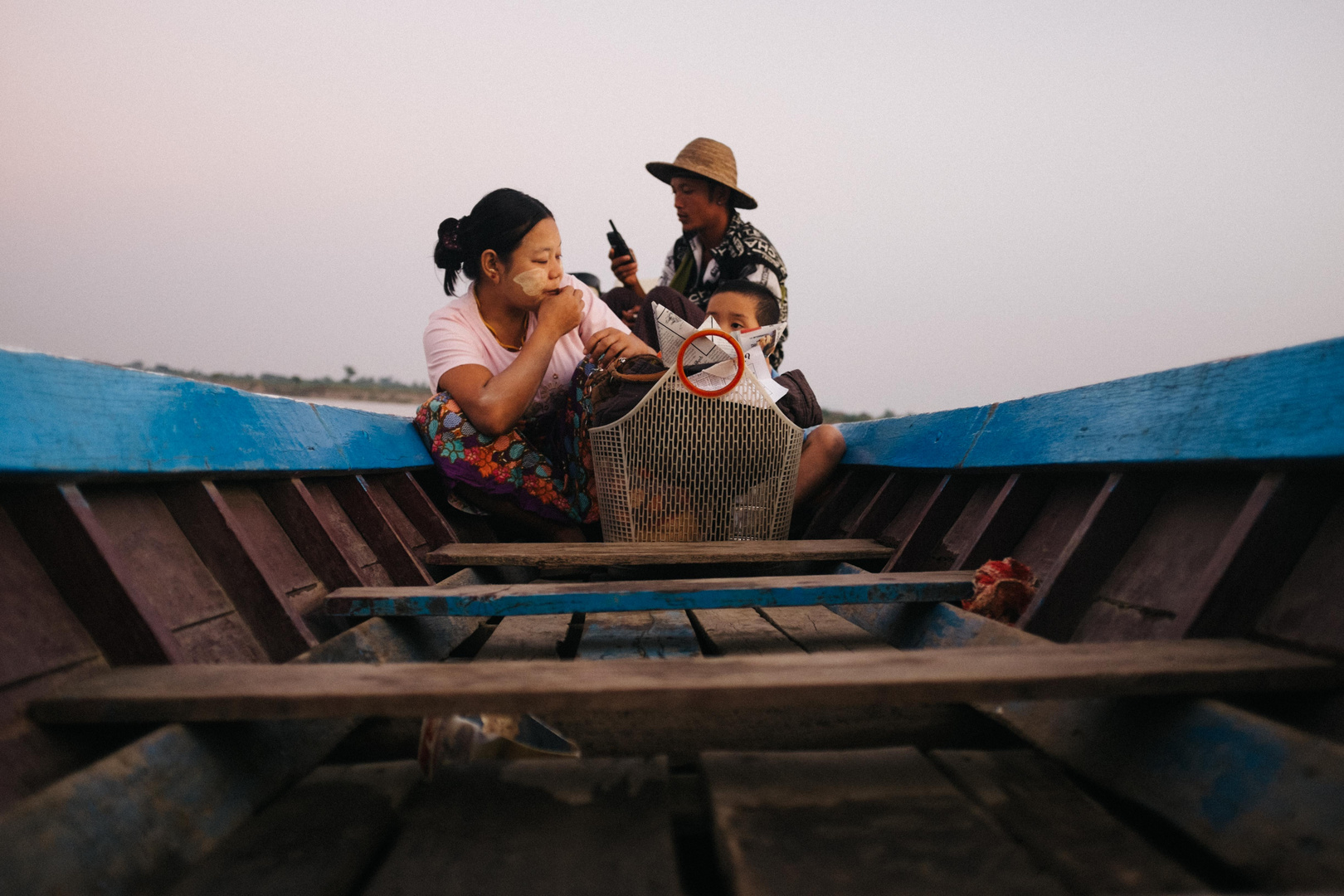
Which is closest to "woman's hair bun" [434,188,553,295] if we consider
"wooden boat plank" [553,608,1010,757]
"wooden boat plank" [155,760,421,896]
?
"wooden boat plank" [553,608,1010,757]

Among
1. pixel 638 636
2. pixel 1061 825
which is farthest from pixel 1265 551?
pixel 638 636

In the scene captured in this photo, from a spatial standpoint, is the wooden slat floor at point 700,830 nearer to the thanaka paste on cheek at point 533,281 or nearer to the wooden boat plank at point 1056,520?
the wooden boat plank at point 1056,520

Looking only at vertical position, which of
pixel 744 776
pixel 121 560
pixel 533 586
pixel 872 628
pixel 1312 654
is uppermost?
pixel 1312 654

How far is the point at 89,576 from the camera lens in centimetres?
98

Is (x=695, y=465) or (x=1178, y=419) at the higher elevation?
(x=1178, y=419)

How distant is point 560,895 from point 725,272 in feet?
11.2

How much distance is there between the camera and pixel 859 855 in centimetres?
68

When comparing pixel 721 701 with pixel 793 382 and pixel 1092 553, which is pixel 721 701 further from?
pixel 793 382

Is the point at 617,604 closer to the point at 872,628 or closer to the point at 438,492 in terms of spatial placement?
the point at 872,628

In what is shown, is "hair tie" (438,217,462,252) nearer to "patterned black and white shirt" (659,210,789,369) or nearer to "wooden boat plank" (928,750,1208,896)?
"patterned black and white shirt" (659,210,789,369)

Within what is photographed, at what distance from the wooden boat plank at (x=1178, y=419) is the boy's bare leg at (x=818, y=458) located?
60 centimetres

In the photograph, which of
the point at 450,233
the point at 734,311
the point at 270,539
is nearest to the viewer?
the point at 270,539

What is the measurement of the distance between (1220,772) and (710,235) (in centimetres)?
359

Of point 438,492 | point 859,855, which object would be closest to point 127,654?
point 859,855
